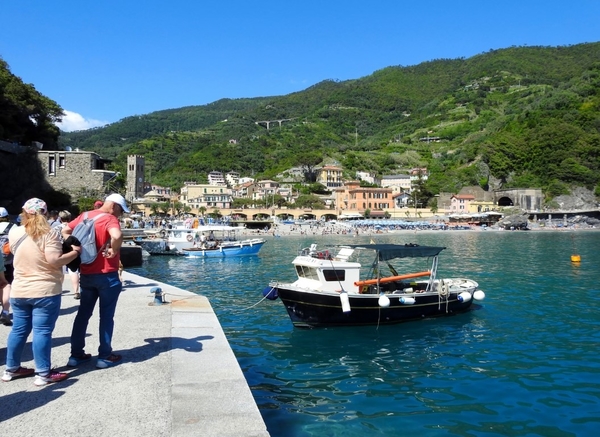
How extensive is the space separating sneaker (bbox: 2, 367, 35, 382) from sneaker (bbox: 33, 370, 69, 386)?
20cm

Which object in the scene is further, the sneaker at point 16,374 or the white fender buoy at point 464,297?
the white fender buoy at point 464,297

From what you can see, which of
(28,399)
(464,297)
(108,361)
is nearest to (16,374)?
(28,399)

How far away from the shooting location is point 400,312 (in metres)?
14.9

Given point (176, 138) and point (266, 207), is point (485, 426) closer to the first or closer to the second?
point (266, 207)

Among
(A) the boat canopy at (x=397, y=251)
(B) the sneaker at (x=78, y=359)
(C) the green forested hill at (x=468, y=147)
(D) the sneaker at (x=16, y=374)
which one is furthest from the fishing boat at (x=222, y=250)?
(C) the green forested hill at (x=468, y=147)

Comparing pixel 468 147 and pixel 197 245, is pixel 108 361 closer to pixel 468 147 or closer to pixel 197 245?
pixel 197 245

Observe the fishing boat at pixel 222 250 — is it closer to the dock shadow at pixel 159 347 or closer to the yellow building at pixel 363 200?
the dock shadow at pixel 159 347

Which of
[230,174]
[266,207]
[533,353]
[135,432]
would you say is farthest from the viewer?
[230,174]

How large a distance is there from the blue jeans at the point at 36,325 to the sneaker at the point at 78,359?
27.4 inches

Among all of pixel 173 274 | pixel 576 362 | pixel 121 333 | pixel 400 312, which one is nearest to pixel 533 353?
pixel 576 362

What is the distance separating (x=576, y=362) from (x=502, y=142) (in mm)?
117503

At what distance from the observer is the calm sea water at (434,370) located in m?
7.86

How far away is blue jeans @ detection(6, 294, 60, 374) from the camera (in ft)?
16.6

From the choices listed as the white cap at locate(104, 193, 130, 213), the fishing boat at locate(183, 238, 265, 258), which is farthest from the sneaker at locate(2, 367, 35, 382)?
the fishing boat at locate(183, 238, 265, 258)
